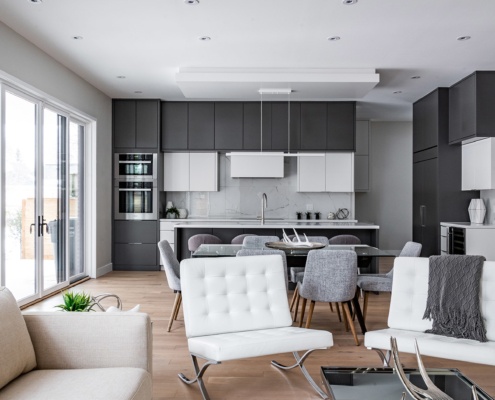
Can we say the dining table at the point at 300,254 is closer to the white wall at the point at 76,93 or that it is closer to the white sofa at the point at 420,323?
the white sofa at the point at 420,323

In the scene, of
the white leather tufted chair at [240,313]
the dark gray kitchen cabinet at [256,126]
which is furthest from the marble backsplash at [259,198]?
the white leather tufted chair at [240,313]

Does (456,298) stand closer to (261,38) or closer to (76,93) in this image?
(261,38)

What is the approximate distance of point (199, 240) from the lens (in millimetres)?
6430

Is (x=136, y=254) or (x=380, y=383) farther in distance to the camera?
(x=136, y=254)

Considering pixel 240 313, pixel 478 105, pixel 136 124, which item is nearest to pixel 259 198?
pixel 136 124

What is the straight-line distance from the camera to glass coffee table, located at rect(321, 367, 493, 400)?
219 centimetres

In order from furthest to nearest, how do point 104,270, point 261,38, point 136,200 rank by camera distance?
point 136,200 → point 104,270 → point 261,38

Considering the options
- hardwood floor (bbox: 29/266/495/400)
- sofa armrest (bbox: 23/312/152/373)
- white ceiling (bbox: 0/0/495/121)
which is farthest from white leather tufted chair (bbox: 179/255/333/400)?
white ceiling (bbox: 0/0/495/121)

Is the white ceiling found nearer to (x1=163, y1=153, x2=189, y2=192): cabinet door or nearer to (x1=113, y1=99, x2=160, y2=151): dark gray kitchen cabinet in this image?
(x1=113, y1=99, x2=160, y2=151): dark gray kitchen cabinet

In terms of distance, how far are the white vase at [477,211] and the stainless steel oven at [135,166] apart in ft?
16.4

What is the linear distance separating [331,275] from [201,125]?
4.84 metres

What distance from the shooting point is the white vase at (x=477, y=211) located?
6.92 meters

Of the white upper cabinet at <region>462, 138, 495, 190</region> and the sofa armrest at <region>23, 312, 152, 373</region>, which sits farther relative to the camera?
the white upper cabinet at <region>462, 138, 495, 190</region>

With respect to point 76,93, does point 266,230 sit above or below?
below
